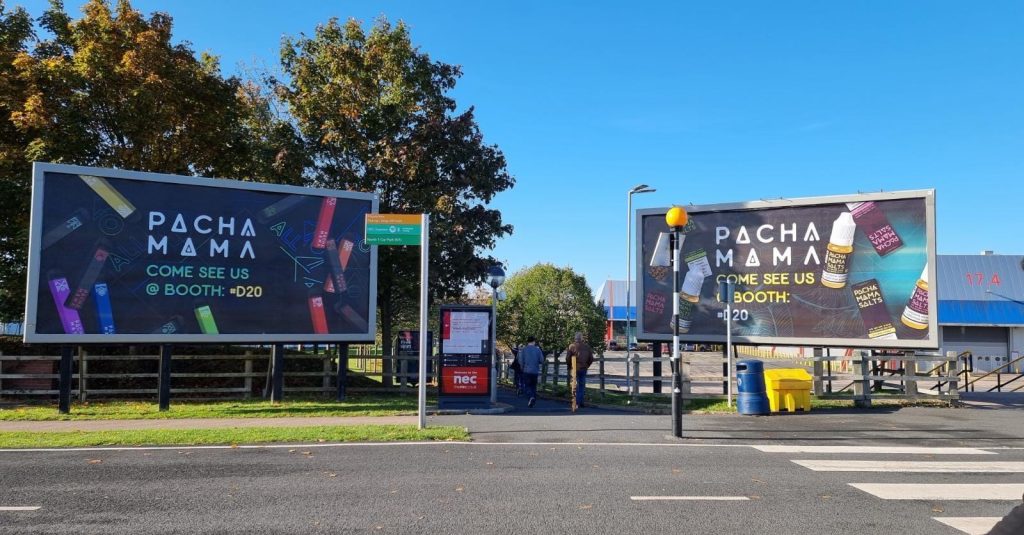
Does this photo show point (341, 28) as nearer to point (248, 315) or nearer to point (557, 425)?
point (248, 315)

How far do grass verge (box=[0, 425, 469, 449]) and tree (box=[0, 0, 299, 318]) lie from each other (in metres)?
9.55

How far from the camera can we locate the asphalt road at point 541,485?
602 cm

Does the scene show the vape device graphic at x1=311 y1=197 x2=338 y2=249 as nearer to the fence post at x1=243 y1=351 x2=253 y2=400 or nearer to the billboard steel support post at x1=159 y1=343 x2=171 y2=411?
the fence post at x1=243 y1=351 x2=253 y2=400

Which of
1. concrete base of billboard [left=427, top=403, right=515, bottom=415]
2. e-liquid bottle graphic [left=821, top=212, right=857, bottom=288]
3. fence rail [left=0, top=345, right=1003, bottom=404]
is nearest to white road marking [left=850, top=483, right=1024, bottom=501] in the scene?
fence rail [left=0, top=345, right=1003, bottom=404]

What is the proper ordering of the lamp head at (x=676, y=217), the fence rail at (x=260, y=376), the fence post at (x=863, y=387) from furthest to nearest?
1. the fence rail at (x=260, y=376)
2. the fence post at (x=863, y=387)
3. the lamp head at (x=676, y=217)

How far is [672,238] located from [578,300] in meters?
16.5

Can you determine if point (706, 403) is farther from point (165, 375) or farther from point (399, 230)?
point (165, 375)

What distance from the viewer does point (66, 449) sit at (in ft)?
32.6

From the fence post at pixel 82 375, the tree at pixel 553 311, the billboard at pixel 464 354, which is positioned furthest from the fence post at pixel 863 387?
the fence post at pixel 82 375

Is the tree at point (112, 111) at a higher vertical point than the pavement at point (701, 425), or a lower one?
higher

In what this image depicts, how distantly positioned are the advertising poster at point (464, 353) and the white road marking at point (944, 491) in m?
8.46

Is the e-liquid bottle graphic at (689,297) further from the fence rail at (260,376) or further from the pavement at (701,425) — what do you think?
the pavement at (701,425)

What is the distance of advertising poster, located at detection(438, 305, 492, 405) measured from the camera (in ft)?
48.0

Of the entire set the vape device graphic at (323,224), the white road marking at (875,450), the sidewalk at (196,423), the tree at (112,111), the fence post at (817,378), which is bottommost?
the sidewalk at (196,423)
